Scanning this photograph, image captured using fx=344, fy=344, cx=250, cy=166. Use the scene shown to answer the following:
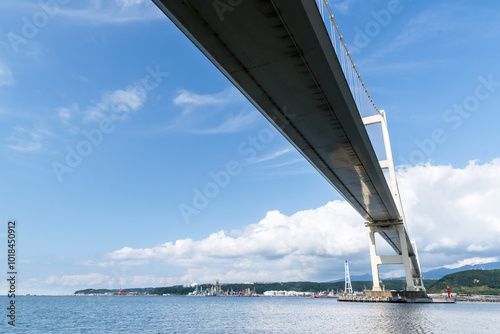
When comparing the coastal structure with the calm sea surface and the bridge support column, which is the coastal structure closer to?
the calm sea surface

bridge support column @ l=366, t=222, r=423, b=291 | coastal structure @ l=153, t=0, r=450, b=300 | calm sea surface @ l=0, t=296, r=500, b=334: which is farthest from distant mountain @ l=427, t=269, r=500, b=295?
coastal structure @ l=153, t=0, r=450, b=300

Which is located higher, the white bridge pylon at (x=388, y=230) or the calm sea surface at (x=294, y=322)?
the white bridge pylon at (x=388, y=230)

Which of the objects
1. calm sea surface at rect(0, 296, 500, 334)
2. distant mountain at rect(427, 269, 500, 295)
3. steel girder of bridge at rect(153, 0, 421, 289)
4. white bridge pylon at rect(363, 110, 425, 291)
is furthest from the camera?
distant mountain at rect(427, 269, 500, 295)

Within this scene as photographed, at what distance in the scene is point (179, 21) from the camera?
1029cm

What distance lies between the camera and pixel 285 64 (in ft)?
41.9

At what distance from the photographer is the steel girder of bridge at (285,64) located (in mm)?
10062

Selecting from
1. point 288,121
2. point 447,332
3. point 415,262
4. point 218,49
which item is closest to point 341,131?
point 288,121

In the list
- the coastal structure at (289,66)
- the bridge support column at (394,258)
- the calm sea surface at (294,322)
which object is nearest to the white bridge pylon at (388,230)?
the bridge support column at (394,258)

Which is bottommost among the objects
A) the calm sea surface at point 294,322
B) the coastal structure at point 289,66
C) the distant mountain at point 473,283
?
the calm sea surface at point 294,322

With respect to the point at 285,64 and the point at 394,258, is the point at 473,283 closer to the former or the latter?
the point at 394,258

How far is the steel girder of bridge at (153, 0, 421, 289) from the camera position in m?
10.1

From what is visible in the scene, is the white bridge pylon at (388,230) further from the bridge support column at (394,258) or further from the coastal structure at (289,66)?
the coastal structure at (289,66)

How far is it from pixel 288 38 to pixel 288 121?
278 inches

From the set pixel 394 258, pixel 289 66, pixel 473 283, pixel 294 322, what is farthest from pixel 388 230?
pixel 473 283
